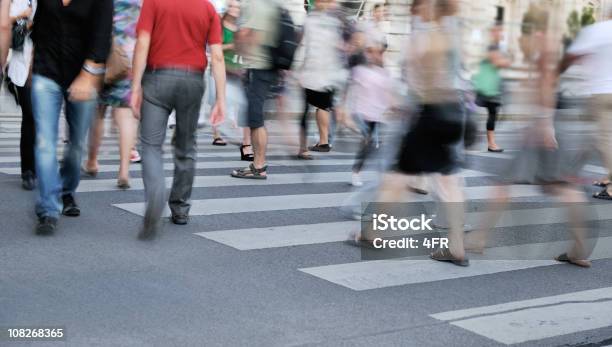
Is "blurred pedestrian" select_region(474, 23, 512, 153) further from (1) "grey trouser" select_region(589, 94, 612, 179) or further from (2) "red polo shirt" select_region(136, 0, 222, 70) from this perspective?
(2) "red polo shirt" select_region(136, 0, 222, 70)

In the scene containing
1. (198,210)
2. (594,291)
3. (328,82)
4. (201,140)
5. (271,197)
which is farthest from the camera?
(201,140)

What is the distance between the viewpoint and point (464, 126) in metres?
6.00

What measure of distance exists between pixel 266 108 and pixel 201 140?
433 centimetres

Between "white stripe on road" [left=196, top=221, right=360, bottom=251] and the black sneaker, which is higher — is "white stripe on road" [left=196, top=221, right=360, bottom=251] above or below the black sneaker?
below

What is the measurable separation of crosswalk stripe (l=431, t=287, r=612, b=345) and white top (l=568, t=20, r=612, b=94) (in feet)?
7.72

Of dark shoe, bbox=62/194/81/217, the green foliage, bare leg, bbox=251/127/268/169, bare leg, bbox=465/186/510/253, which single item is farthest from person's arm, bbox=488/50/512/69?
dark shoe, bbox=62/194/81/217

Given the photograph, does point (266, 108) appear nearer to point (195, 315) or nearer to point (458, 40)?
point (458, 40)

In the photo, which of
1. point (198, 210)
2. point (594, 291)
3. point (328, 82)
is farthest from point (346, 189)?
point (594, 291)

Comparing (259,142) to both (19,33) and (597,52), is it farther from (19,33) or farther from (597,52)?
(597,52)

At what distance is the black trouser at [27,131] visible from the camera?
807 centimetres

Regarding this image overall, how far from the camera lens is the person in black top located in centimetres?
615

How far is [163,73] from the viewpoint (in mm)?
6293

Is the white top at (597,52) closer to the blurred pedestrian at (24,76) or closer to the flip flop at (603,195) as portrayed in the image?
the flip flop at (603,195)

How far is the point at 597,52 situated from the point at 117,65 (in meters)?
3.89
